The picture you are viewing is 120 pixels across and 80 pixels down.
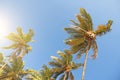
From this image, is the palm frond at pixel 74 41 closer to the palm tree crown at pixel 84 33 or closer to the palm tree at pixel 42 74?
the palm tree crown at pixel 84 33

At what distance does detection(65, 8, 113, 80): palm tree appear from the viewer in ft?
111

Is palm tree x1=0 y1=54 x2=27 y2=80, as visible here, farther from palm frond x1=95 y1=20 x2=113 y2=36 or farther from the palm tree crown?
palm frond x1=95 y1=20 x2=113 y2=36

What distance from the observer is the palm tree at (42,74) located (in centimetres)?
3697

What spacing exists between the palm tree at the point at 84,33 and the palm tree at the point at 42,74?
552 cm

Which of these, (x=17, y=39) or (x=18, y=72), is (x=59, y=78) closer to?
(x=18, y=72)

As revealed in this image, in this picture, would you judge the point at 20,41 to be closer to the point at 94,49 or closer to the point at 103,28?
the point at 94,49

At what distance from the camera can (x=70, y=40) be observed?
3400 centimetres

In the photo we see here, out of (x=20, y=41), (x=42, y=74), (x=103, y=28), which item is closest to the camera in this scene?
(x=103, y=28)

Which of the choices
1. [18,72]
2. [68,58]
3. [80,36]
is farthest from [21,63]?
[80,36]

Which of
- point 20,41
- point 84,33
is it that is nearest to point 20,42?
point 20,41

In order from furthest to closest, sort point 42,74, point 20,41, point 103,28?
point 20,41, point 42,74, point 103,28

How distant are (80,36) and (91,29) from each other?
A: 1869 millimetres

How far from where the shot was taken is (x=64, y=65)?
129ft

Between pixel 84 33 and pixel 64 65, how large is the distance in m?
7.57
